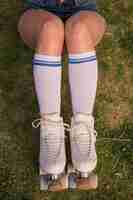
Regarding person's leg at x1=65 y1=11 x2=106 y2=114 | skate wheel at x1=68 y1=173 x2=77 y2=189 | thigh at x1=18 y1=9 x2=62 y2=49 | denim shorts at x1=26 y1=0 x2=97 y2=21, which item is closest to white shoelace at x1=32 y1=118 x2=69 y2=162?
person's leg at x1=65 y1=11 x2=106 y2=114

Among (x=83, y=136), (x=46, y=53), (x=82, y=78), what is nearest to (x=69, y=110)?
(x=83, y=136)

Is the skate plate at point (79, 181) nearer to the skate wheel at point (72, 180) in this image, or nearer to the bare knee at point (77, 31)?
the skate wheel at point (72, 180)

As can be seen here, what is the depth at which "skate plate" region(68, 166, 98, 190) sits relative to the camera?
7.45 feet

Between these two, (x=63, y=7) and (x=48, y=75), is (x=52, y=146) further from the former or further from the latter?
(x=63, y=7)

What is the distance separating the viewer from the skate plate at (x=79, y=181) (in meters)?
2.27

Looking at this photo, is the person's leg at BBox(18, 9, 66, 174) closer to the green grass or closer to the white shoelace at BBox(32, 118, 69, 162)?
the white shoelace at BBox(32, 118, 69, 162)

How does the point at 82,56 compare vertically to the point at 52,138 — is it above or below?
above

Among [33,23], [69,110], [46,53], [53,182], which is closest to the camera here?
[46,53]

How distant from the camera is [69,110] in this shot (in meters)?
2.56

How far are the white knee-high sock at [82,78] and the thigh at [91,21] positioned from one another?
130 millimetres

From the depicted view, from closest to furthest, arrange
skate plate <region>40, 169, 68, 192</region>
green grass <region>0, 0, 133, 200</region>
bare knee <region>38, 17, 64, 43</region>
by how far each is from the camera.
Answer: bare knee <region>38, 17, 64, 43</region>
skate plate <region>40, 169, 68, 192</region>
green grass <region>0, 0, 133, 200</region>

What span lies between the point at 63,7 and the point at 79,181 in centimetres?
102

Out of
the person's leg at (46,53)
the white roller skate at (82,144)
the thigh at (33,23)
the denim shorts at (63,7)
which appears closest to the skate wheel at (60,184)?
the white roller skate at (82,144)

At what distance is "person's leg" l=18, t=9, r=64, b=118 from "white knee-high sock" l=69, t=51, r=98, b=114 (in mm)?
81
